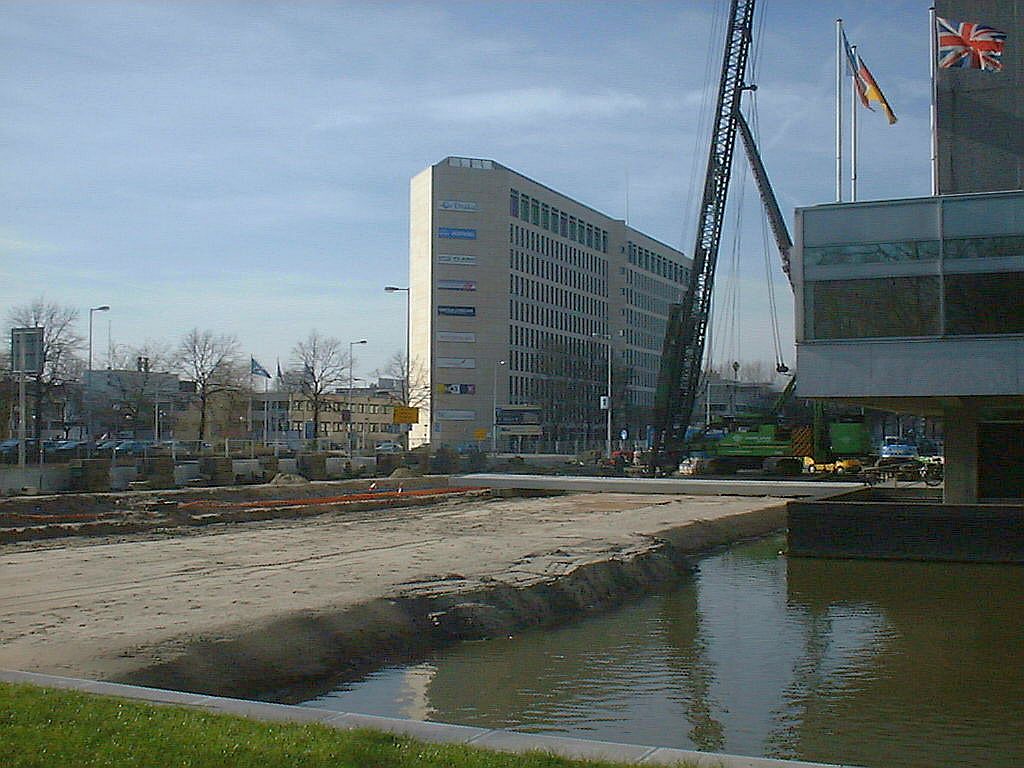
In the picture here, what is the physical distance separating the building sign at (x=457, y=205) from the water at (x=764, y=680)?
363 feet

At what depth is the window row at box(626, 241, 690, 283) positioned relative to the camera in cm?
16962

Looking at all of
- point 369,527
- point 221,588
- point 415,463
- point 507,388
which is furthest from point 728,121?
point 507,388

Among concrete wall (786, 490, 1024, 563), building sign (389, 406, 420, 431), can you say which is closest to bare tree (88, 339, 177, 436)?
building sign (389, 406, 420, 431)

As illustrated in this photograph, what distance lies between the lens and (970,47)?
29453 mm

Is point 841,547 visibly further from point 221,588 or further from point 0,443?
point 0,443

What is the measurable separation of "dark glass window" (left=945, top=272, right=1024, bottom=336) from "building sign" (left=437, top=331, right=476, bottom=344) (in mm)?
107260

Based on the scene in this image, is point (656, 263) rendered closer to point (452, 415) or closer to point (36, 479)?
point (452, 415)

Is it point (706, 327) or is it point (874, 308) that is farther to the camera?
point (706, 327)

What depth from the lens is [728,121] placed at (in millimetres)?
71750

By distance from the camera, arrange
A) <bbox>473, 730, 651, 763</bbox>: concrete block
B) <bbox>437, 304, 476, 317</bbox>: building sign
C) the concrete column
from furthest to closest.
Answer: <bbox>437, 304, 476, 317</bbox>: building sign, the concrete column, <bbox>473, 730, 651, 763</bbox>: concrete block

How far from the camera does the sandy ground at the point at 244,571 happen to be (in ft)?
50.6

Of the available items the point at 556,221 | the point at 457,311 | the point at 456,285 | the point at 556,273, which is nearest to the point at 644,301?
the point at 556,273

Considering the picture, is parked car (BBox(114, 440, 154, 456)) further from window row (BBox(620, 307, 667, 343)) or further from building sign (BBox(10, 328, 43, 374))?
window row (BBox(620, 307, 667, 343))

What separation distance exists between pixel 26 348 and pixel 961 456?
35.6m
